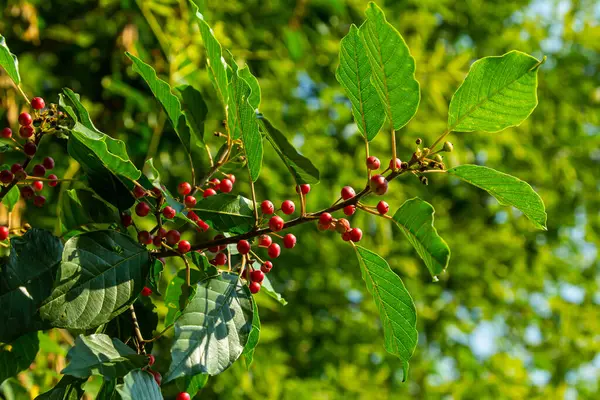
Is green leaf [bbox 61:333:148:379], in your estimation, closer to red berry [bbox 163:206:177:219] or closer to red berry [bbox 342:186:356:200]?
red berry [bbox 163:206:177:219]

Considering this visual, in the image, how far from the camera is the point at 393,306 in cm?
90

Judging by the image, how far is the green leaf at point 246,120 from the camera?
0.83 meters

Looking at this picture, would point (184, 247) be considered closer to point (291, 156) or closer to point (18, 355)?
point (291, 156)

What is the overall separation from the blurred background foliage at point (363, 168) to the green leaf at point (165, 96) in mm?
654

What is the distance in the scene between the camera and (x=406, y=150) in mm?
3305

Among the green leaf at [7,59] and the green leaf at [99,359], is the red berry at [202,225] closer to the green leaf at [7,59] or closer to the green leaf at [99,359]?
the green leaf at [99,359]

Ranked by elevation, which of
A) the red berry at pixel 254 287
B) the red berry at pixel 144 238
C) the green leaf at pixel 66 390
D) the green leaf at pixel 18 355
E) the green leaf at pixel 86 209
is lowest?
the green leaf at pixel 18 355

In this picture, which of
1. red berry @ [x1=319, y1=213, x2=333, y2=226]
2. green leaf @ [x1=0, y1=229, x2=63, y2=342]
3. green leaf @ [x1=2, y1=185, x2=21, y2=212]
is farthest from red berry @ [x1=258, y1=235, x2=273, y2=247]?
green leaf @ [x1=2, y1=185, x2=21, y2=212]

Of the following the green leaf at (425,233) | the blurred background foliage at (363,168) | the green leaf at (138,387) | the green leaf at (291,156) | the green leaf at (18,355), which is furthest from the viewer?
the blurred background foliage at (363,168)

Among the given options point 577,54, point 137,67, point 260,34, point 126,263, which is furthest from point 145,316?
point 577,54

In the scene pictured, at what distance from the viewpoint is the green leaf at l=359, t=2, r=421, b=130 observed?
80 cm

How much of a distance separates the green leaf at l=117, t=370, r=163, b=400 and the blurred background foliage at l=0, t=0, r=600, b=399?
30.8 inches

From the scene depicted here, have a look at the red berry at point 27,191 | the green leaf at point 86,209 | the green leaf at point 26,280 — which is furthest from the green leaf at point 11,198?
the green leaf at point 26,280

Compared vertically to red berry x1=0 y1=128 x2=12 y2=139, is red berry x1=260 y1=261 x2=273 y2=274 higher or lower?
lower
